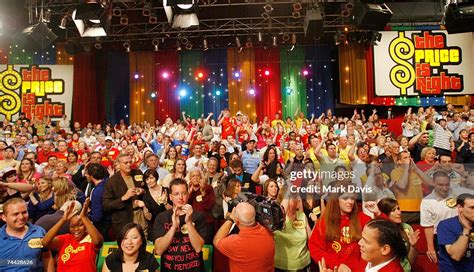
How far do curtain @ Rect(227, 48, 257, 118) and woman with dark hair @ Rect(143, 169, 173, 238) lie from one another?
40.4ft

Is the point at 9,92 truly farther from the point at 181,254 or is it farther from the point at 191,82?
the point at 181,254

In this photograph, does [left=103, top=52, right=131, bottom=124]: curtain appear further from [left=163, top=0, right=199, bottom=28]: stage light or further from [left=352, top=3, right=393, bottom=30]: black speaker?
[left=352, top=3, right=393, bottom=30]: black speaker

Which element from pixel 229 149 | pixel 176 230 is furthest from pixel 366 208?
pixel 229 149

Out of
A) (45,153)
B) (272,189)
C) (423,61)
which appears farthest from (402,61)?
(272,189)

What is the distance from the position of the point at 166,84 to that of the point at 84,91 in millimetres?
3010

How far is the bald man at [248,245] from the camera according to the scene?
340 cm

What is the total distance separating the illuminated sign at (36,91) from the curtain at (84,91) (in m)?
0.27

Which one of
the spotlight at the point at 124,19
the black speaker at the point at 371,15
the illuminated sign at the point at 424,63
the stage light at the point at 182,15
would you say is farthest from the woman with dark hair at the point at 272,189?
the illuminated sign at the point at 424,63

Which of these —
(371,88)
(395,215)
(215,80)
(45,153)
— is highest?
(215,80)

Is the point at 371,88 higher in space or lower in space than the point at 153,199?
higher

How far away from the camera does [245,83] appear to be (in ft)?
56.3

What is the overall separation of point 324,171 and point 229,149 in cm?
484

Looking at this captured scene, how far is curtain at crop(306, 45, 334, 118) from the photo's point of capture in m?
16.9

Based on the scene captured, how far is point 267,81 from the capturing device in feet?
56.2
